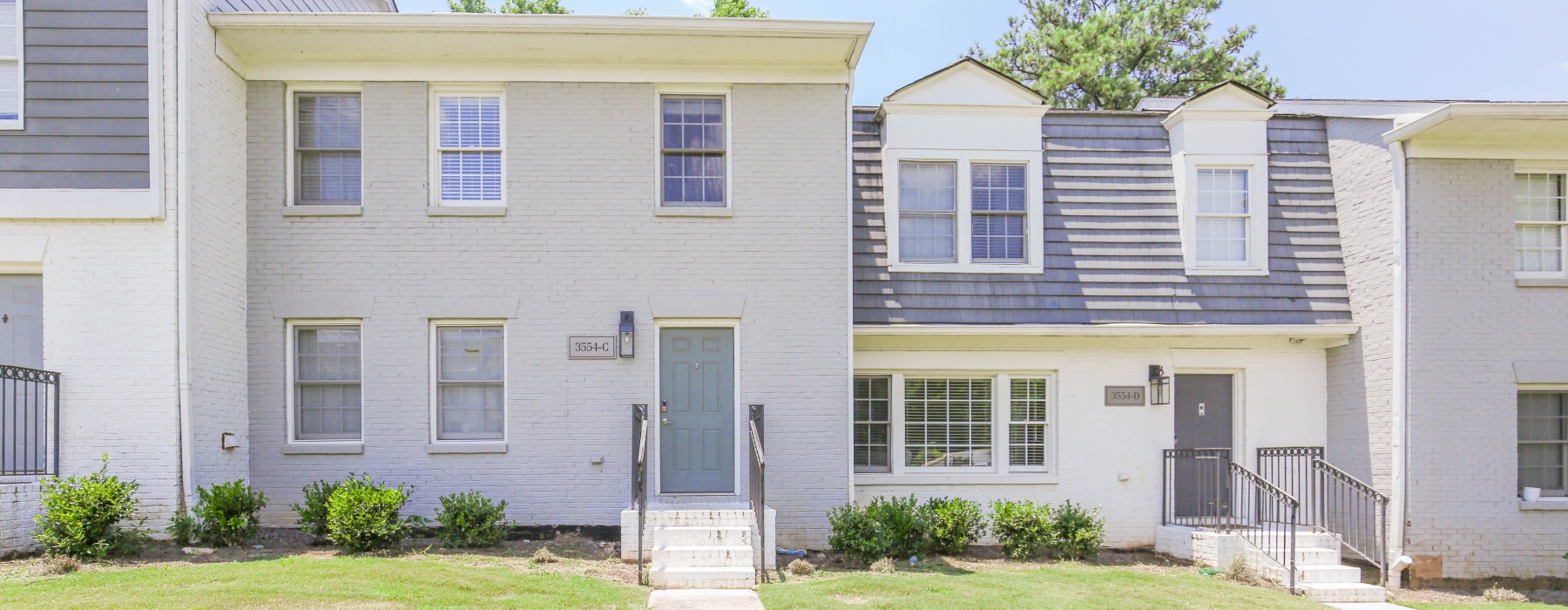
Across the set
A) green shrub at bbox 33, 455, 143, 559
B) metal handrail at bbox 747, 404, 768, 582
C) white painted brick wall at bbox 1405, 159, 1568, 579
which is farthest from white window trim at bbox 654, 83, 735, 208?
white painted brick wall at bbox 1405, 159, 1568, 579

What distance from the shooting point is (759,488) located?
385 inches

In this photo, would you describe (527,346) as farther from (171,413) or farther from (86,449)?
(86,449)

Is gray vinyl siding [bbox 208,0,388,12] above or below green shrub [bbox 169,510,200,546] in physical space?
above

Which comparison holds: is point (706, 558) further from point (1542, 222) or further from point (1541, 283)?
point (1542, 222)

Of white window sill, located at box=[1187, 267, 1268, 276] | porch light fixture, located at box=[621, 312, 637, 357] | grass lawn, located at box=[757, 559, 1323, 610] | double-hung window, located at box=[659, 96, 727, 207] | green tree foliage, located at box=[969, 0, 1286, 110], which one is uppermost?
green tree foliage, located at box=[969, 0, 1286, 110]

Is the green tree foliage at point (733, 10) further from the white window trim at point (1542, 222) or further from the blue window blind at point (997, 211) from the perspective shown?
the white window trim at point (1542, 222)

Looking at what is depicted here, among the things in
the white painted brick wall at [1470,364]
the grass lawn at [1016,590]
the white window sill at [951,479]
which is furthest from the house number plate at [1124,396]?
the white painted brick wall at [1470,364]

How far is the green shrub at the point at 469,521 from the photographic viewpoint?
33.4ft

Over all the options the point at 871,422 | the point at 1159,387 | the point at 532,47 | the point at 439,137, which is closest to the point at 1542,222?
the point at 1159,387

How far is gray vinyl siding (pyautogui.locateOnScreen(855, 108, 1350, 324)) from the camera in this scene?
1173 cm

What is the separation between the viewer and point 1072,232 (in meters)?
12.1

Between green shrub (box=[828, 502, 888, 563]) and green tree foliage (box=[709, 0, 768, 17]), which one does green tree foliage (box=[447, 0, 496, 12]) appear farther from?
green shrub (box=[828, 502, 888, 563])

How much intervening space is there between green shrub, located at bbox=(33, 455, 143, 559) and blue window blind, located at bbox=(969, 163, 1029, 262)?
8.59 metres

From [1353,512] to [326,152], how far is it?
11.4m
